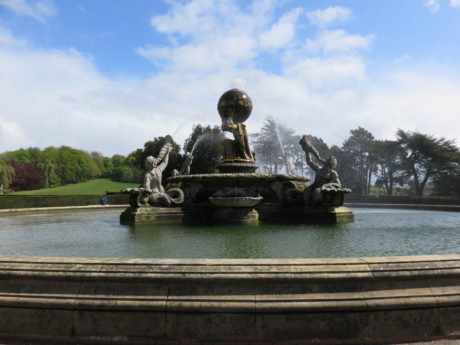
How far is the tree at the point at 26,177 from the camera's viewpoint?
255ft

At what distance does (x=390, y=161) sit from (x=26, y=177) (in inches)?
3179

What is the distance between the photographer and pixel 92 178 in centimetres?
11006

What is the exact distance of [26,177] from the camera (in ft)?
262

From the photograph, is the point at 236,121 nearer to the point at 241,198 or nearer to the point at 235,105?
the point at 235,105

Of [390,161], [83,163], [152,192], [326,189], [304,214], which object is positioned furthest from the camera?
[83,163]

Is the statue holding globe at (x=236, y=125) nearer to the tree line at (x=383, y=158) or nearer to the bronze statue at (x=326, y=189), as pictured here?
the bronze statue at (x=326, y=189)

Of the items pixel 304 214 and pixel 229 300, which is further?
pixel 304 214

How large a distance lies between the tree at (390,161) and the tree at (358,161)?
86.4 inches

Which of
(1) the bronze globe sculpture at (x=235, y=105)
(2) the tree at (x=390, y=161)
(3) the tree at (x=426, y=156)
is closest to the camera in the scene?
(1) the bronze globe sculpture at (x=235, y=105)

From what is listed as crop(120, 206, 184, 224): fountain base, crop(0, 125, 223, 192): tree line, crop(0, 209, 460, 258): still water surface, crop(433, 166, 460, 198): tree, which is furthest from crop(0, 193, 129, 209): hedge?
crop(433, 166, 460, 198): tree

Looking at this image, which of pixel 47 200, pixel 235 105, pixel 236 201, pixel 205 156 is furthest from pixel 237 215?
pixel 205 156

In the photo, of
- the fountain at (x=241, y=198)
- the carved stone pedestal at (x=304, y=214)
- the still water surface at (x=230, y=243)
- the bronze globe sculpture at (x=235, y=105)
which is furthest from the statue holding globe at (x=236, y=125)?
the still water surface at (x=230, y=243)

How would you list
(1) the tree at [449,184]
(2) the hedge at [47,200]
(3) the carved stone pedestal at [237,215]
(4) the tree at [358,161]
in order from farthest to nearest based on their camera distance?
(4) the tree at [358,161]
(1) the tree at [449,184]
(2) the hedge at [47,200]
(3) the carved stone pedestal at [237,215]

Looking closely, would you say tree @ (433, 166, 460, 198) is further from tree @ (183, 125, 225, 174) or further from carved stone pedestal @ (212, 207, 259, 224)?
carved stone pedestal @ (212, 207, 259, 224)
